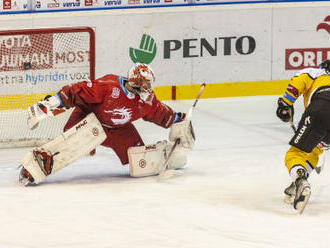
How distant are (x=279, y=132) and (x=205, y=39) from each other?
1449 mm

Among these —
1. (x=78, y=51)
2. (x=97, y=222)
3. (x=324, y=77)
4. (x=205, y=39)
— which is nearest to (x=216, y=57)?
(x=205, y=39)

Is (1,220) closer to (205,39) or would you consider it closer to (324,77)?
(324,77)

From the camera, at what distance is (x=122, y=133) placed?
6.28m

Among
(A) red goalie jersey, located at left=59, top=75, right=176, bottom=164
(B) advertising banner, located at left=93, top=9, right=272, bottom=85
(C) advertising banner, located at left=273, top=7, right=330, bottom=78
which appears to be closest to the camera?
(A) red goalie jersey, located at left=59, top=75, right=176, bottom=164

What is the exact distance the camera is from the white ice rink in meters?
4.89

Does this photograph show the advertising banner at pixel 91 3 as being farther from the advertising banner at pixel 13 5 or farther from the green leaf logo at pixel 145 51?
the green leaf logo at pixel 145 51

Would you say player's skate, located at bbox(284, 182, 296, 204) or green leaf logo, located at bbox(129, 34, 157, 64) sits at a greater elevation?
green leaf logo, located at bbox(129, 34, 157, 64)

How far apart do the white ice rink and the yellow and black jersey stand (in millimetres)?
622

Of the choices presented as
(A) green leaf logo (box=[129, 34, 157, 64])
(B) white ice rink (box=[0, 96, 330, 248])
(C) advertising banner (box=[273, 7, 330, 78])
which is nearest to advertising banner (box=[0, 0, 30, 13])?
(A) green leaf logo (box=[129, 34, 157, 64])

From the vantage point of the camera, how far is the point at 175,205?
5566 mm

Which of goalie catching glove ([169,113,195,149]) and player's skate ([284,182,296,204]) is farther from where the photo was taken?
goalie catching glove ([169,113,195,149])

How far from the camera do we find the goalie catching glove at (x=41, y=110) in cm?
589

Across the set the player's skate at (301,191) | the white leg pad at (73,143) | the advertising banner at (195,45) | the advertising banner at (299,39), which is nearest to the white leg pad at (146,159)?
the white leg pad at (73,143)

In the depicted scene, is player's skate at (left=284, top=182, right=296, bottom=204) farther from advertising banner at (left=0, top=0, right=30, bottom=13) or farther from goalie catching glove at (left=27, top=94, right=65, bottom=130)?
advertising banner at (left=0, top=0, right=30, bottom=13)
